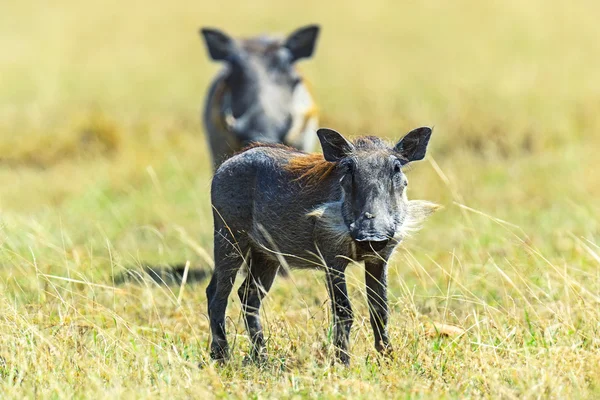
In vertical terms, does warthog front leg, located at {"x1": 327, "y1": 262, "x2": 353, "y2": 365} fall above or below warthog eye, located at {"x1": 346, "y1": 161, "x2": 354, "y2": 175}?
below

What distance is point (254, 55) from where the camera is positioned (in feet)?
30.3

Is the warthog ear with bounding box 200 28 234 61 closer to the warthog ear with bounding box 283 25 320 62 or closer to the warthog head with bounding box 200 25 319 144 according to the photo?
the warthog head with bounding box 200 25 319 144

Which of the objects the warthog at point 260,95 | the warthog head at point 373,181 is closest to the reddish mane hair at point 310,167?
the warthog head at point 373,181

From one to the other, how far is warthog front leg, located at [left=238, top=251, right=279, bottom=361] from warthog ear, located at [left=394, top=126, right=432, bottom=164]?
0.90m

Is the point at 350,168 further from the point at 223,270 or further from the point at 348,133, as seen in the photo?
the point at 348,133

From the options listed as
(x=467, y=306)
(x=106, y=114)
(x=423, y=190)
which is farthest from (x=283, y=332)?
(x=106, y=114)

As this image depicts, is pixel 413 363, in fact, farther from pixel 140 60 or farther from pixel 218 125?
pixel 140 60

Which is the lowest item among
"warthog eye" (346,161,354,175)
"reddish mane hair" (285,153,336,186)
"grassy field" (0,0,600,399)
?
"grassy field" (0,0,600,399)

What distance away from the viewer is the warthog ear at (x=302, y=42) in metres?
9.58

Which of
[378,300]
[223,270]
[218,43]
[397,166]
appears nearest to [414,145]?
[397,166]

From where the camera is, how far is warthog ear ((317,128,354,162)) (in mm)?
4367

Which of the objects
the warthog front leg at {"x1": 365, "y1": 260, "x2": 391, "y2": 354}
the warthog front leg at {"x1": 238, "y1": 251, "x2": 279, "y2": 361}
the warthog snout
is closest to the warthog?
the warthog front leg at {"x1": 238, "y1": 251, "x2": 279, "y2": 361}

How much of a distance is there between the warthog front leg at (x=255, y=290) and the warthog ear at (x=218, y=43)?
4484 mm

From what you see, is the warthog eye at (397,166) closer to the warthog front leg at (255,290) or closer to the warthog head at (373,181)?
the warthog head at (373,181)
